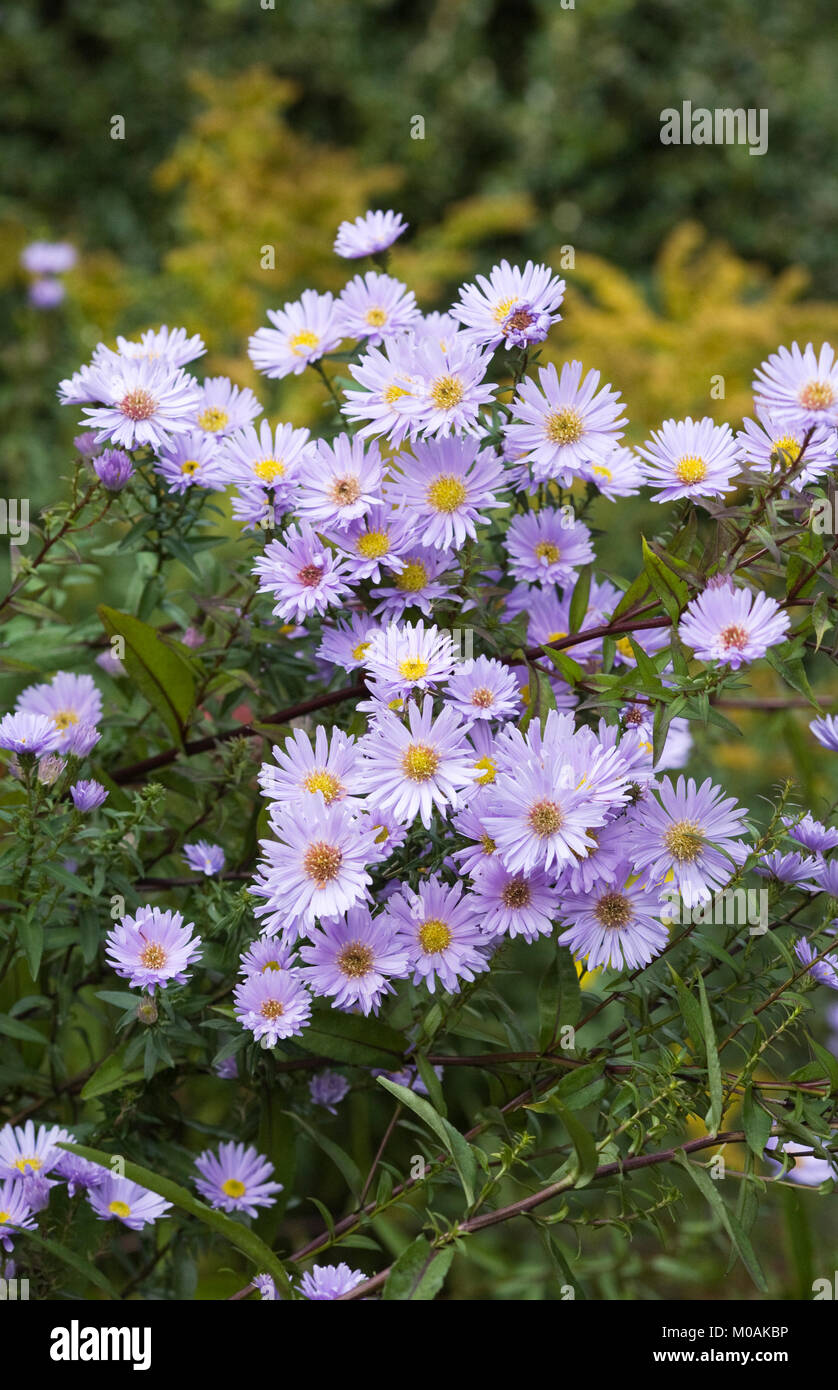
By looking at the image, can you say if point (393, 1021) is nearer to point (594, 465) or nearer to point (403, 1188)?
point (403, 1188)

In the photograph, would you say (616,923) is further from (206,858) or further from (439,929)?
(206,858)

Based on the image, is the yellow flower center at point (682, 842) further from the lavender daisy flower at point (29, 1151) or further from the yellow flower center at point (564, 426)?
the lavender daisy flower at point (29, 1151)

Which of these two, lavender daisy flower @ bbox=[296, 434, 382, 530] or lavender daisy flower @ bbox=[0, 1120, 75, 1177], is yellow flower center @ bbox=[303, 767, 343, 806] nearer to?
lavender daisy flower @ bbox=[296, 434, 382, 530]

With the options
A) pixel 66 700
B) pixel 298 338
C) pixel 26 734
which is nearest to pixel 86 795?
pixel 26 734

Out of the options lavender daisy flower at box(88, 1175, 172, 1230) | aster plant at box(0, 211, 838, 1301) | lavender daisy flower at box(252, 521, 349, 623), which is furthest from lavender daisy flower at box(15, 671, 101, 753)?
lavender daisy flower at box(88, 1175, 172, 1230)
